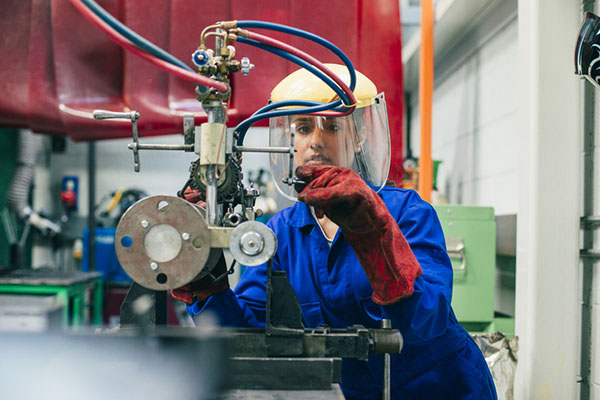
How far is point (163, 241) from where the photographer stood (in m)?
0.67

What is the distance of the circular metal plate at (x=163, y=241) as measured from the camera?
671mm

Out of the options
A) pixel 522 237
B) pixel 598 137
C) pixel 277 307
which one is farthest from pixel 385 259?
pixel 598 137

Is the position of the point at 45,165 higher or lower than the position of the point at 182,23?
lower

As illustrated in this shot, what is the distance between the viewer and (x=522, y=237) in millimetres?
1589

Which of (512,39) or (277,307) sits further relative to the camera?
(512,39)

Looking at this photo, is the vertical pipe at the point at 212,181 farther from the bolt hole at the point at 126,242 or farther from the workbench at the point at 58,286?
the workbench at the point at 58,286

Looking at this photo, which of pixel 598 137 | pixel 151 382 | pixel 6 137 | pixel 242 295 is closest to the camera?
pixel 151 382

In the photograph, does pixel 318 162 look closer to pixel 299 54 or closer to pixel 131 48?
pixel 299 54

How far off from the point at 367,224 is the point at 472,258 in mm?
1312

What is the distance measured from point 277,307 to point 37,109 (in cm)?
204

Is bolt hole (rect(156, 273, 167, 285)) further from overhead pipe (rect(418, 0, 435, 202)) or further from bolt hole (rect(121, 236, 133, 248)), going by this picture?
overhead pipe (rect(418, 0, 435, 202))

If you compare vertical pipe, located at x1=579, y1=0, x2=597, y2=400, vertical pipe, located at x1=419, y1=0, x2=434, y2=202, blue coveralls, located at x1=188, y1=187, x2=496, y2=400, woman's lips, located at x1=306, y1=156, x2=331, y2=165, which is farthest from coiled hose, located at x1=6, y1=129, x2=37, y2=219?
vertical pipe, located at x1=579, y1=0, x2=597, y2=400

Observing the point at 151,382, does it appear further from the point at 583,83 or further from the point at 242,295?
the point at 583,83

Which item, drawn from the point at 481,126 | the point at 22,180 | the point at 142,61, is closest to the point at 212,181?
the point at 142,61
